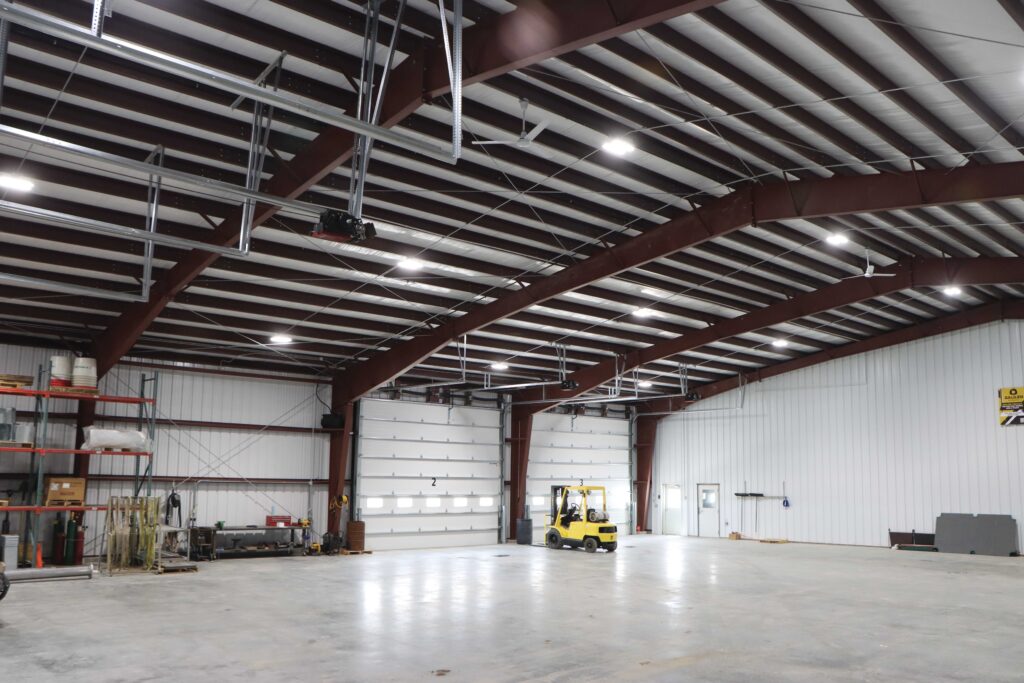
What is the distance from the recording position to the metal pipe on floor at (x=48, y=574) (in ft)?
48.5

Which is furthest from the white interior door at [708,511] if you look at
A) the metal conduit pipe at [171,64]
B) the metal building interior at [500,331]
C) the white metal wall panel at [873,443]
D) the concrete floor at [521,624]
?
the metal conduit pipe at [171,64]

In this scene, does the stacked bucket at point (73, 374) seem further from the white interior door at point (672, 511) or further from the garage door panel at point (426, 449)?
the white interior door at point (672, 511)

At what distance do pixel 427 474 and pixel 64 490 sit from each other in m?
11.3

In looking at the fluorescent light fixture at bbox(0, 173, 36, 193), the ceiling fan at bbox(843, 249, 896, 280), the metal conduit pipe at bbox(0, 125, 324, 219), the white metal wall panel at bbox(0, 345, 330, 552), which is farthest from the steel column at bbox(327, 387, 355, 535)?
the ceiling fan at bbox(843, 249, 896, 280)

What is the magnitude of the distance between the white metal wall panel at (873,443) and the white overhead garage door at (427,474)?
9.46 m

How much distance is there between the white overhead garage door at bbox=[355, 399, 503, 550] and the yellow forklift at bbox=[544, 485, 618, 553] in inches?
111

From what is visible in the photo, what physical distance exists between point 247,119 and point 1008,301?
22699 millimetres

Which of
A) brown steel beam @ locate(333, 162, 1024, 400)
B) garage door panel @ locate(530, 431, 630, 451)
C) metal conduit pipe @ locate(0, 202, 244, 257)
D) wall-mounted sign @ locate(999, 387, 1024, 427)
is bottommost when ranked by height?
garage door panel @ locate(530, 431, 630, 451)

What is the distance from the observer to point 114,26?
347 inches

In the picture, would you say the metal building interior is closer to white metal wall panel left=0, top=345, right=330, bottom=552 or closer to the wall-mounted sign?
white metal wall panel left=0, top=345, right=330, bottom=552

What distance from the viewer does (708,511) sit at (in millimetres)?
31438

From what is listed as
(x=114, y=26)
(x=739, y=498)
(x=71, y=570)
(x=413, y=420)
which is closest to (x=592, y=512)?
(x=413, y=420)

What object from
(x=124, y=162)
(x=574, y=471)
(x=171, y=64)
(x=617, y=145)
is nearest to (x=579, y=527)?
(x=574, y=471)

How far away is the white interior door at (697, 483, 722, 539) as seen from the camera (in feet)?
102
